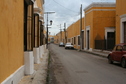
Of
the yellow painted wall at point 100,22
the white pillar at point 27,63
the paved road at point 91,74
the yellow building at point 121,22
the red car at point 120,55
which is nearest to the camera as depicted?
the paved road at point 91,74

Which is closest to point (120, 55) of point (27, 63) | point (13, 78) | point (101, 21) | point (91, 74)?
point (91, 74)

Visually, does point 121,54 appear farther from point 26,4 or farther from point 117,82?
point 26,4

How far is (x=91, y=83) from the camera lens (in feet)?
29.1

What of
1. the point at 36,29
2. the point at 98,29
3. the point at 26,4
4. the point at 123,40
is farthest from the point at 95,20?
the point at 26,4

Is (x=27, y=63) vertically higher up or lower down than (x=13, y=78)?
higher up

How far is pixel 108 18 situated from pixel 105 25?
1306 millimetres

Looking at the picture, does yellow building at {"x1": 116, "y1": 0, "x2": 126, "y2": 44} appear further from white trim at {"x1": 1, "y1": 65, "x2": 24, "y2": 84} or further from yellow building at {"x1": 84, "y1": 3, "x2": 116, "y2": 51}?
white trim at {"x1": 1, "y1": 65, "x2": 24, "y2": 84}

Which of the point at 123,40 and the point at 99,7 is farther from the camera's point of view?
the point at 99,7

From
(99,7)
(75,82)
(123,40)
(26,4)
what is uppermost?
(99,7)

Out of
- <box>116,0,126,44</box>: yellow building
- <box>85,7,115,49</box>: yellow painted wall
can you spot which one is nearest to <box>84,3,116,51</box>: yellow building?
<box>85,7,115,49</box>: yellow painted wall

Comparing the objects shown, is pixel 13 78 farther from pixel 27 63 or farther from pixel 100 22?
pixel 100 22

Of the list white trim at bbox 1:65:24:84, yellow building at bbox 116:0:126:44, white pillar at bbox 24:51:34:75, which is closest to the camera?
white trim at bbox 1:65:24:84

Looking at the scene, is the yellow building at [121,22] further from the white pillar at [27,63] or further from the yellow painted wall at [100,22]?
the white pillar at [27,63]

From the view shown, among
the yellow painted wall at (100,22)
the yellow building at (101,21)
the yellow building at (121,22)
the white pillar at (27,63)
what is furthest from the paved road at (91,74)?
the yellow painted wall at (100,22)
